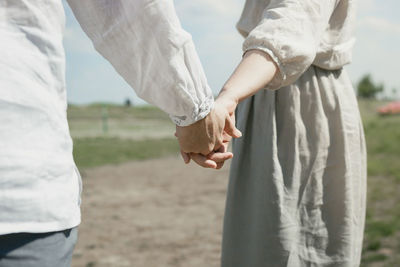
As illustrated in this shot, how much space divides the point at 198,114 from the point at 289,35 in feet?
1.31

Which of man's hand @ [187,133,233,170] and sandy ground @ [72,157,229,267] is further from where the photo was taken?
sandy ground @ [72,157,229,267]

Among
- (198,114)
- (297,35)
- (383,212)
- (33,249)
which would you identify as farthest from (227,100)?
(383,212)

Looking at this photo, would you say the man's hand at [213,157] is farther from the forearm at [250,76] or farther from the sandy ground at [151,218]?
the sandy ground at [151,218]

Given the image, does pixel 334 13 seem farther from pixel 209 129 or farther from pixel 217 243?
pixel 217 243

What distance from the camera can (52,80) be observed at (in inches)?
34.5

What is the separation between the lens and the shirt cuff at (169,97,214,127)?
1.07 m

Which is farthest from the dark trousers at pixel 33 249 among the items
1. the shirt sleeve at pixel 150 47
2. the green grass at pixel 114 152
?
the green grass at pixel 114 152

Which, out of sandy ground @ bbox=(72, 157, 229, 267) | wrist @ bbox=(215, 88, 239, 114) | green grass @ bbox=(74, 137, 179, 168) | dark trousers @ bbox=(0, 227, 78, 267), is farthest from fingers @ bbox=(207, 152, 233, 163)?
green grass @ bbox=(74, 137, 179, 168)

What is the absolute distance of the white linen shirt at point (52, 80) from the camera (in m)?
0.83

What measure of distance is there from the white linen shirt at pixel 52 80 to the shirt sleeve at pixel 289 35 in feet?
1.08

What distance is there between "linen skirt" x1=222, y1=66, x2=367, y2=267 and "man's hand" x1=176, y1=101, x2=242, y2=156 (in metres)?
0.31

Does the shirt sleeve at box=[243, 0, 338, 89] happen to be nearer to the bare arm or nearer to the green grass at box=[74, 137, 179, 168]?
the bare arm

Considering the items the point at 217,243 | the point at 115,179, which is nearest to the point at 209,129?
the point at 217,243

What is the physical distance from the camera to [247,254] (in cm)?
158
